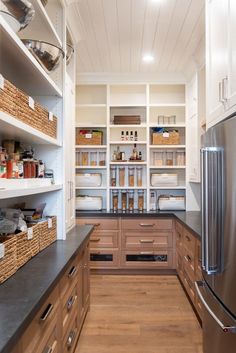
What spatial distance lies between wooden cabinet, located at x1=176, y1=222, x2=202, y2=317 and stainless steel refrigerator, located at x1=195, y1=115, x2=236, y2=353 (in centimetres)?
102

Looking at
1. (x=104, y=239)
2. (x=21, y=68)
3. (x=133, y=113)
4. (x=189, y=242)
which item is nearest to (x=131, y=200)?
(x=104, y=239)

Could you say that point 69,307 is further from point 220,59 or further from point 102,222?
point 102,222

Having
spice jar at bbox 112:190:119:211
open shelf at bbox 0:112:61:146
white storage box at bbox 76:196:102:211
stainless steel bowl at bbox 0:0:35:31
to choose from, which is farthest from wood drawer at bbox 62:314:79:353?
spice jar at bbox 112:190:119:211

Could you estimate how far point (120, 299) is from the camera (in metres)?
3.37

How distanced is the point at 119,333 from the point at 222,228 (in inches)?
63.4

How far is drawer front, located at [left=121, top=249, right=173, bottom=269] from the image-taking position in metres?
4.18

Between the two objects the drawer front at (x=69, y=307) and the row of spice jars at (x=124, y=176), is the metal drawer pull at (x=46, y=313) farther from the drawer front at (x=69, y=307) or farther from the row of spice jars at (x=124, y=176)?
the row of spice jars at (x=124, y=176)

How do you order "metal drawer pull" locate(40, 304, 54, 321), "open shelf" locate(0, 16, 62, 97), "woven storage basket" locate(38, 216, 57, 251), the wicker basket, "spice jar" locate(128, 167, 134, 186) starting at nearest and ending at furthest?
"metal drawer pull" locate(40, 304, 54, 321) → "open shelf" locate(0, 16, 62, 97) → "woven storage basket" locate(38, 216, 57, 251) → the wicker basket → "spice jar" locate(128, 167, 134, 186)

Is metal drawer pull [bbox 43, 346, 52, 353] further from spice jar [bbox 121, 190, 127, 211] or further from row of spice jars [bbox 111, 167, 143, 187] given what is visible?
row of spice jars [bbox 111, 167, 143, 187]

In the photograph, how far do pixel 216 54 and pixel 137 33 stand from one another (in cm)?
151

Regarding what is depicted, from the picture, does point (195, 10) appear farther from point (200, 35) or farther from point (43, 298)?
point (43, 298)

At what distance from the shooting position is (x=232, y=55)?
63.4 inches

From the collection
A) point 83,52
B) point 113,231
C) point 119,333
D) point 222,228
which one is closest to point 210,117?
point 222,228

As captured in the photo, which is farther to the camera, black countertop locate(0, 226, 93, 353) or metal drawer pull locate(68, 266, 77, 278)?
metal drawer pull locate(68, 266, 77, 278)
